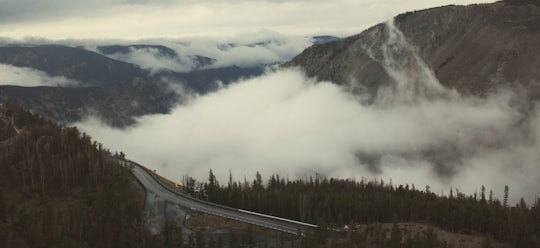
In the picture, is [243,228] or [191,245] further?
[243,228]

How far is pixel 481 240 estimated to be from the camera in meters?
A: 174

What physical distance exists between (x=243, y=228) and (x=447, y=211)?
7345cm

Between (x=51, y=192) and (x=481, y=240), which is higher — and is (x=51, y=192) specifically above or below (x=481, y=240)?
above

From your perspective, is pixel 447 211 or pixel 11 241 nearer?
pixel 11 241

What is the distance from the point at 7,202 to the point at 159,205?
5137cm

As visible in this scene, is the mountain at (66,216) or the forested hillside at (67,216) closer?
the forested hillside at (67,216)

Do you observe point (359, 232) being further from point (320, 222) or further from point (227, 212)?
point (227, 212)

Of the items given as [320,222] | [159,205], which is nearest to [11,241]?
[159,205]

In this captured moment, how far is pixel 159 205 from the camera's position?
653 ft

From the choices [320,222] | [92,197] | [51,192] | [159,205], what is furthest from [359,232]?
[51,192]

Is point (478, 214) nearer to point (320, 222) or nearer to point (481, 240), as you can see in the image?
point (481, 240)

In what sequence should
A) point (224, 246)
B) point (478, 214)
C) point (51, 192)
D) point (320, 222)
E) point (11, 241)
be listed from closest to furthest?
point (11, 241), point (224, 246), point (320, 222), point (478, 214), point (51, 192)

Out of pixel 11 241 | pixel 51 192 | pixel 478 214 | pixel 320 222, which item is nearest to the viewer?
pixel 11 241

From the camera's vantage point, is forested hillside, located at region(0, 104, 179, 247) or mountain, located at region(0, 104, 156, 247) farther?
mountain, located at region(0, 104, 156, 247)
